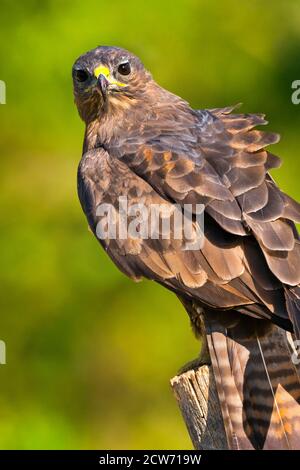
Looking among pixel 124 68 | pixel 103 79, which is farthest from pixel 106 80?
pixel 124 68

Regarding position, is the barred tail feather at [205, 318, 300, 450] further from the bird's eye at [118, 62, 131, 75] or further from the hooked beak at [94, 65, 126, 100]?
the bird's eye at [118, 62, 131, 75]

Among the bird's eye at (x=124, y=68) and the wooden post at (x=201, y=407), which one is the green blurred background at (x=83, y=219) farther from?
the wooden post at (x=201, y=407)

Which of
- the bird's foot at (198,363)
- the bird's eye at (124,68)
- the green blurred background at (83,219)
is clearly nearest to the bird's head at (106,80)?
the bird's eye at (124,68)

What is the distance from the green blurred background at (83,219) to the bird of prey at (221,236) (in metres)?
2.79

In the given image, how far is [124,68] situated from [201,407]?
2.44 meters

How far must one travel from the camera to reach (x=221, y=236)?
18.9 ft

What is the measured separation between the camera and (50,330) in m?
9.75

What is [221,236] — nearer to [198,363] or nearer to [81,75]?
[198,363]

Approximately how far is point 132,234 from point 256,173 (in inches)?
30.3

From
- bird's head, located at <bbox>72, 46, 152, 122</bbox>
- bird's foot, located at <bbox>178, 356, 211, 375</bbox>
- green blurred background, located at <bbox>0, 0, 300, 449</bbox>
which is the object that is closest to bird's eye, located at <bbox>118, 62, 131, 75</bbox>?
bird's head, located at <bbox>72, 46, 152, 122</bbox>

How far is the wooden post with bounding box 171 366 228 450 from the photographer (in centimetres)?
544

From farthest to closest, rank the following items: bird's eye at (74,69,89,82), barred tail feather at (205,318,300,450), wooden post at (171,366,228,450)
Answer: bird's eye at (74,69,89,82), wooden post at (171,366,228,450), barred tail feather at (205,318,300,450)
